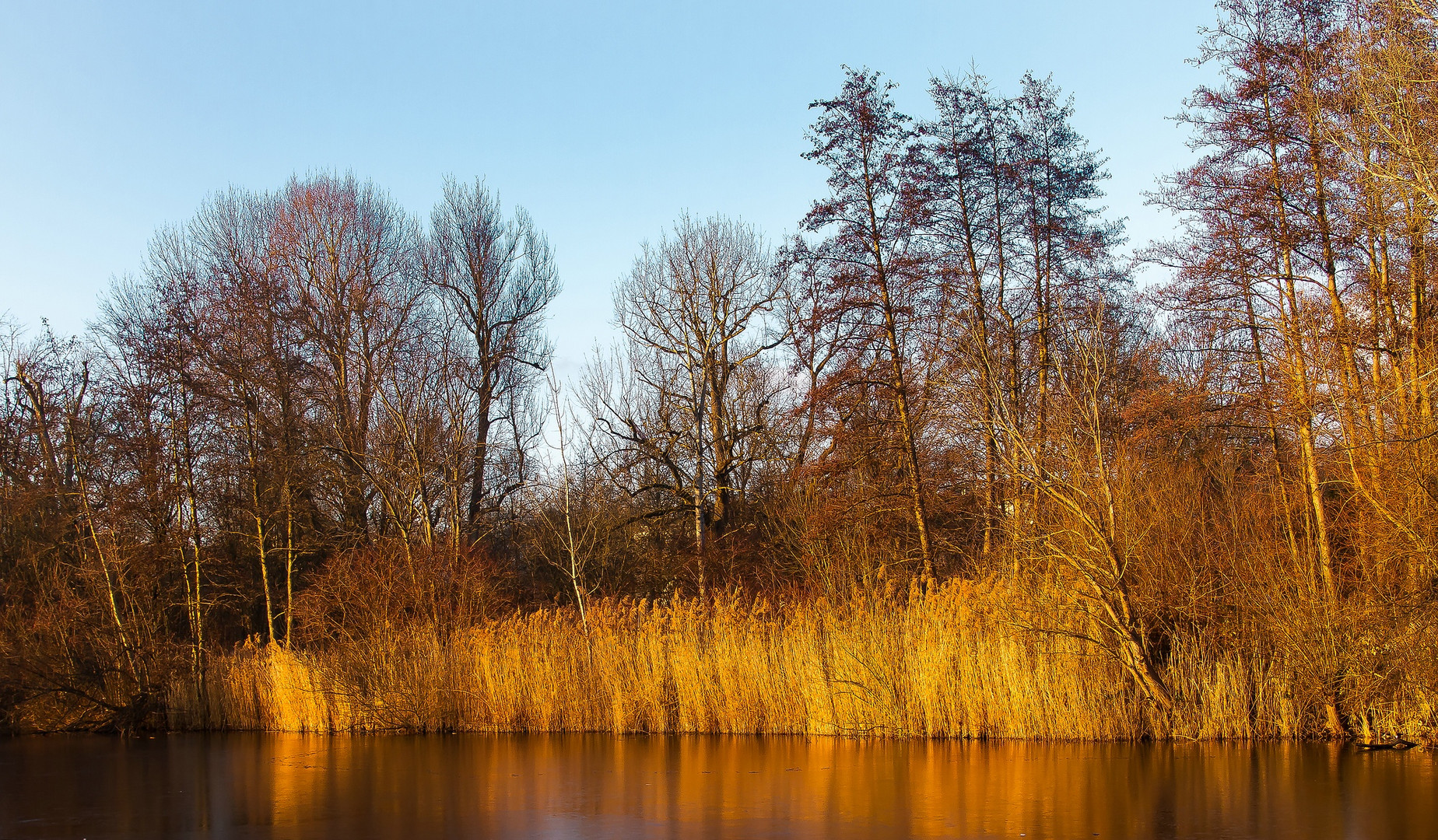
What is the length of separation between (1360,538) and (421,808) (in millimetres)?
11225

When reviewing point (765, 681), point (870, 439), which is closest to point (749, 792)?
point (765, 681)

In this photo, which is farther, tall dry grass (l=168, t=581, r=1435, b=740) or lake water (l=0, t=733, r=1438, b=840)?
tall dry grass (l=168, t=581, r=1435, b=740)

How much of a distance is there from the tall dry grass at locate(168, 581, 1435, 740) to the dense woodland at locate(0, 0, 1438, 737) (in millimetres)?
134

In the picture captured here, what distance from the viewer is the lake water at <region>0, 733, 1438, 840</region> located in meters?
8.73

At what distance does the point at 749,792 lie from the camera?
10.6 meters

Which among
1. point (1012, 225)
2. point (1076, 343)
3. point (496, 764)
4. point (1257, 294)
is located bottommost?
point (496, 764)

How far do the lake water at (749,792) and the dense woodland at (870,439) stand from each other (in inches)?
61.2

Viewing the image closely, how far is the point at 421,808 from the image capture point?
10359 millimetres

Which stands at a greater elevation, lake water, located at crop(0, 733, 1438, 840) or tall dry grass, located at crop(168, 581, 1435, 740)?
tall dry grass, located at crop(168, 581, 1435, 740)

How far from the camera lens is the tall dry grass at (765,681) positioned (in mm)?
13008

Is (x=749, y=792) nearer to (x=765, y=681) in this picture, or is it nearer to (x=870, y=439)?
(x=765, y=681)

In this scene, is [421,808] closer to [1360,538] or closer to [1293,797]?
[1293,797]

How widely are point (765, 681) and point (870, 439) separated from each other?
649cm

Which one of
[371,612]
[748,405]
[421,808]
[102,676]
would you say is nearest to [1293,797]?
[421,808]
